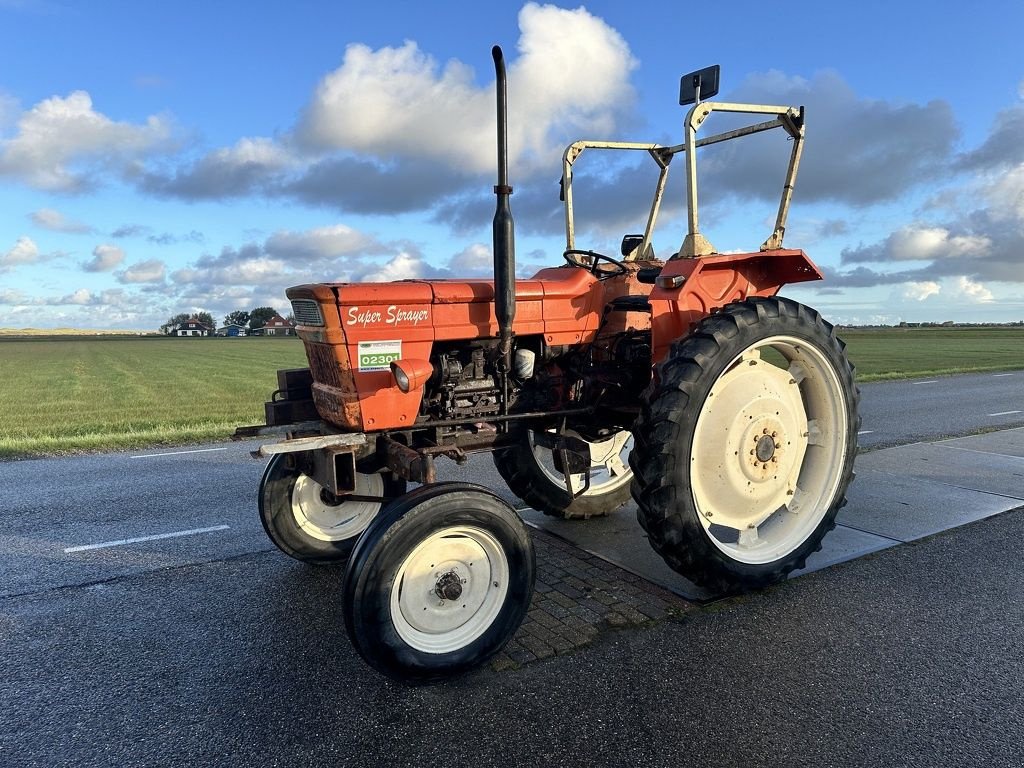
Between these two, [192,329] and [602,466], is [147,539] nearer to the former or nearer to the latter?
[602,466]

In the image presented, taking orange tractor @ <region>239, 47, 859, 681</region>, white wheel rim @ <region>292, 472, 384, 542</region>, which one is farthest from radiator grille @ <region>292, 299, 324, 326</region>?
white wheel rim @ <region>292, 472, 384, 542</region>

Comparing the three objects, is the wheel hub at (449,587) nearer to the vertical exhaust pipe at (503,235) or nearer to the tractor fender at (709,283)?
the vertical exhaust pipe at (503,235)

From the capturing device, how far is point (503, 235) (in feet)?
10.1

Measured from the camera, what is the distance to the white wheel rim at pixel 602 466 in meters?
4.92

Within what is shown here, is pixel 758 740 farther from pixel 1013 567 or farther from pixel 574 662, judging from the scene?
pixel 1013 567

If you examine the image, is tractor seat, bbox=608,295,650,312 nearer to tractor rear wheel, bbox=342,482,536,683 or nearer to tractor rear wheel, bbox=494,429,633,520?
tractor rear wheel, bbox=494,429,633,520

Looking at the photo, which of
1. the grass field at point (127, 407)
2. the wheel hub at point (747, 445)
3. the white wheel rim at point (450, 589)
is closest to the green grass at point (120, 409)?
the grass field at point (127, 407)

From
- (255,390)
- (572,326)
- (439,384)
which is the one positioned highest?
(572,326)

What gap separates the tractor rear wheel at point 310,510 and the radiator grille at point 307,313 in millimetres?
774

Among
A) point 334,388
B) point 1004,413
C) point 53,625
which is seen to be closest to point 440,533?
point 334,388

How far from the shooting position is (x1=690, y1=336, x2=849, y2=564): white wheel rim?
12.0 feet

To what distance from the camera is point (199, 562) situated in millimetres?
4246

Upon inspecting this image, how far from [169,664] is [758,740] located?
2435mm

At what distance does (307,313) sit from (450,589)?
1.53 metres
